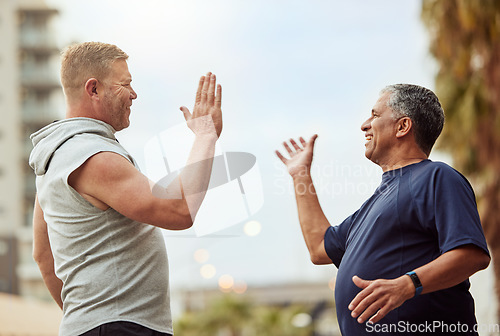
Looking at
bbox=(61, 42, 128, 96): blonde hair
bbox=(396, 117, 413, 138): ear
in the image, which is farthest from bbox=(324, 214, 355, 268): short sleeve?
bbox=(61, 42, 128, 96): blonde hair

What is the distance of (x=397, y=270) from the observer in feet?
5.72

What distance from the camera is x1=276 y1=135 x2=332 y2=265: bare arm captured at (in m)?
2.12

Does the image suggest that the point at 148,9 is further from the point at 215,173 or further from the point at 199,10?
the point at 215,173

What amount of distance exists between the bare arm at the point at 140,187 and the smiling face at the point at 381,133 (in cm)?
50

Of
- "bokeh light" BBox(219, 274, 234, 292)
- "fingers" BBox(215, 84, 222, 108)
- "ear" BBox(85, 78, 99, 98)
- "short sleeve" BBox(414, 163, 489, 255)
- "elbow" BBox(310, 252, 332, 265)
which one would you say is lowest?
"bokeh light" BBox(219, 274, 234, 292)

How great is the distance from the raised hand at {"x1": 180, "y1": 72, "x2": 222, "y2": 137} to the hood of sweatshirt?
23 cm

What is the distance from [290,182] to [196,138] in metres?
0.65

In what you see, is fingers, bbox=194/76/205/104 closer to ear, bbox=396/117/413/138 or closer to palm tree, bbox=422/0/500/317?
ear, bbox=396/117/413/138

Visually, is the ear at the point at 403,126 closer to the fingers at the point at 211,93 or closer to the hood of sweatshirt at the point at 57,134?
the fingers at the point at 211,93

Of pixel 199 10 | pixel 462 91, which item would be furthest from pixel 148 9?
pixel 462 91

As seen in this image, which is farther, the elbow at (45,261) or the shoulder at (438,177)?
the elbow at (45,261)

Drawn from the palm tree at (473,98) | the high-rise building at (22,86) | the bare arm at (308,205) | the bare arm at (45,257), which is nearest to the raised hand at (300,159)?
the bare arm at (308,205)

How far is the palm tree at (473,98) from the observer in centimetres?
745

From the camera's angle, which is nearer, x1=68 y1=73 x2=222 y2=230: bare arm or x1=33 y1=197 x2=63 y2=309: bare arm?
x1=68 y1=73 x2=222 y2=230: bare arm
